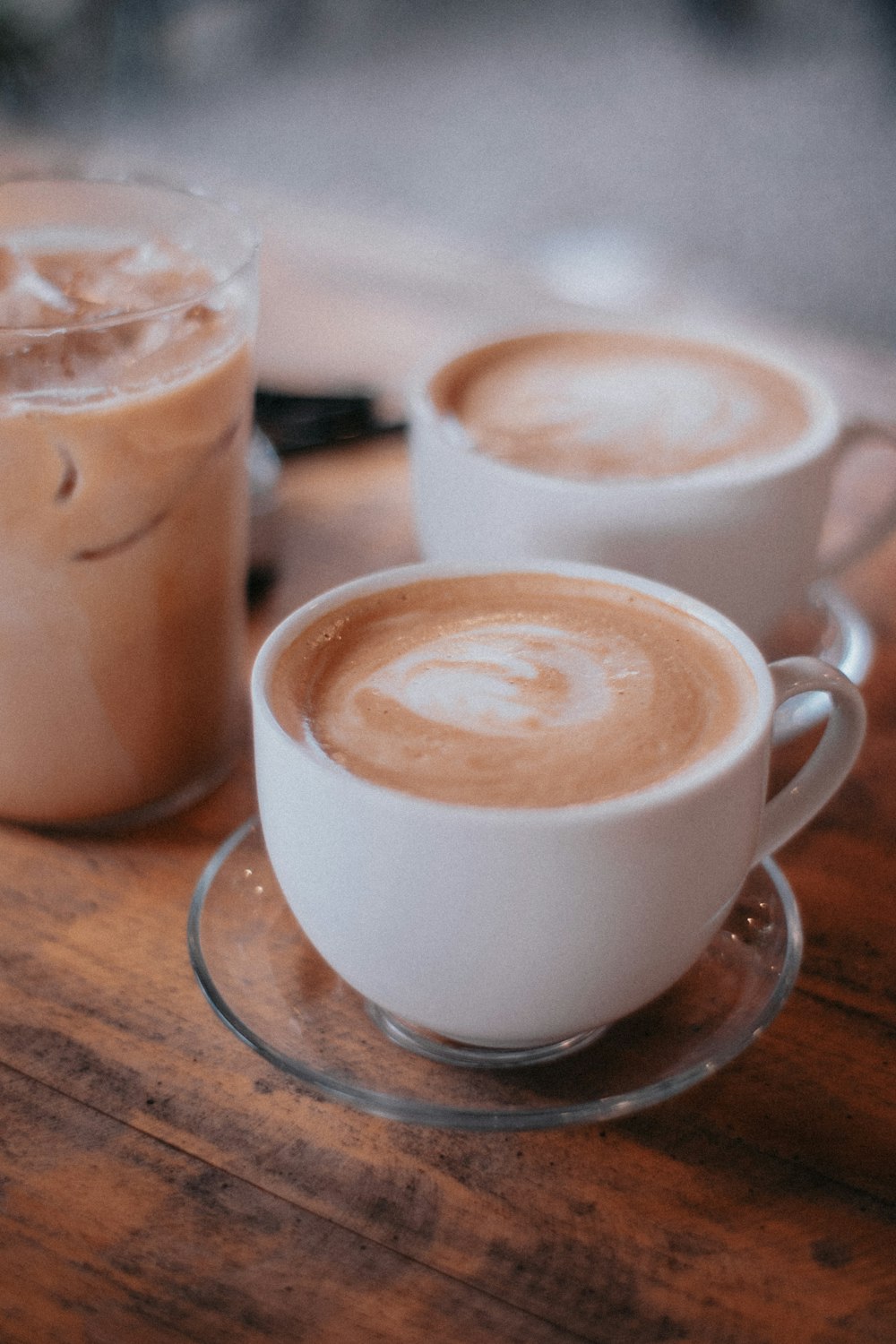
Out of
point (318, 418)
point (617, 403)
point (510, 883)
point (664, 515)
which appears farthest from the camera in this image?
point (318, 418)

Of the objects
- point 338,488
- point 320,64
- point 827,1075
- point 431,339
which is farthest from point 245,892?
point 320,64

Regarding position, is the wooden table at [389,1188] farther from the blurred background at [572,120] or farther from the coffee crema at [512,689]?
the blurred background at [572,120]

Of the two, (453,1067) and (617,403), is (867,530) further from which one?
(453,1067)

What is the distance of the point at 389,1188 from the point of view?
→ 50cm

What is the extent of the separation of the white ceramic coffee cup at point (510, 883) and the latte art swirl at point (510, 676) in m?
0.05

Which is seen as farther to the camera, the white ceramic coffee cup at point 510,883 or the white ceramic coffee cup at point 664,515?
the white ceramic coffee cup at point 664,515

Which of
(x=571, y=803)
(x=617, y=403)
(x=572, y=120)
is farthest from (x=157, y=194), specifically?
(x=572, y=120)

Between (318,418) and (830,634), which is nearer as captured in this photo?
(830,634)

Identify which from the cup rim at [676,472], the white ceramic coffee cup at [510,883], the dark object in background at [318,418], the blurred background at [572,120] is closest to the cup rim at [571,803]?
the white ceramic coffee cup at [510,883]

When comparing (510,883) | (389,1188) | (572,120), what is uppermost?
(510,883)

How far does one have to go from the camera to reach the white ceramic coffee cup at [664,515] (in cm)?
72

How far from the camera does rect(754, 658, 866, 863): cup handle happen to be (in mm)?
569

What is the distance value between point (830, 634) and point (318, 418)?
0.44m

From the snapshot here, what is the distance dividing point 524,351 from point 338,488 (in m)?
0.18
